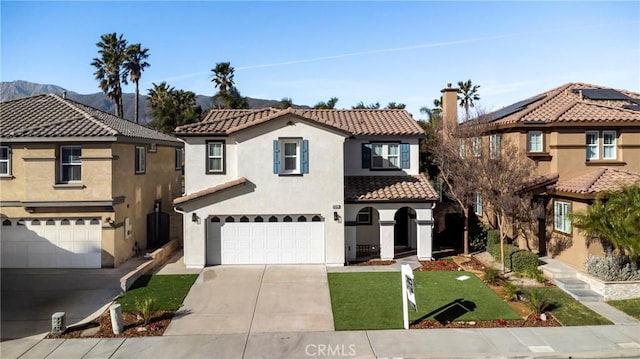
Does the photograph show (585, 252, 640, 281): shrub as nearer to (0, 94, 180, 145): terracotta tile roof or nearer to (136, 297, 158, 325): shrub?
(136, 297, 158, 325): shrub

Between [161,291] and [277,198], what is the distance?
6005mm

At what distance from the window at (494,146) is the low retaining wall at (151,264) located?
15.2 m

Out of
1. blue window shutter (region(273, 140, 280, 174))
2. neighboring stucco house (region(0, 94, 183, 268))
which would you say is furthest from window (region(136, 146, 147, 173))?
blue window shutter (region(273, 140, 280, 174))

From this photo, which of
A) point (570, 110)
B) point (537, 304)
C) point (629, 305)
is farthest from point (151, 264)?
point (570, 110)

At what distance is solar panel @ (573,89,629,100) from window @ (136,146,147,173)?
22283 millimetres

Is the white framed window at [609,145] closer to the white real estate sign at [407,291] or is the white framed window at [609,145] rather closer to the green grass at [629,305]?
the green grass at [629,305]

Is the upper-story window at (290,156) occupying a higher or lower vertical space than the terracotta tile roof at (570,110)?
lower

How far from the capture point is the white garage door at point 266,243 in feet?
62.6

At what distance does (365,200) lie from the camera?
64.0 ft

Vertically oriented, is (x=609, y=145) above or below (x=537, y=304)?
above

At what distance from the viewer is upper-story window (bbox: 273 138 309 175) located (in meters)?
19.0

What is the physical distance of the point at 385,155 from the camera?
22234mm

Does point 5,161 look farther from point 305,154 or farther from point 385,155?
point 385,155

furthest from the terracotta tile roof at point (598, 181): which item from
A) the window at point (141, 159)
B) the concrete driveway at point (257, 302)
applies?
the window at point (141, 159)
